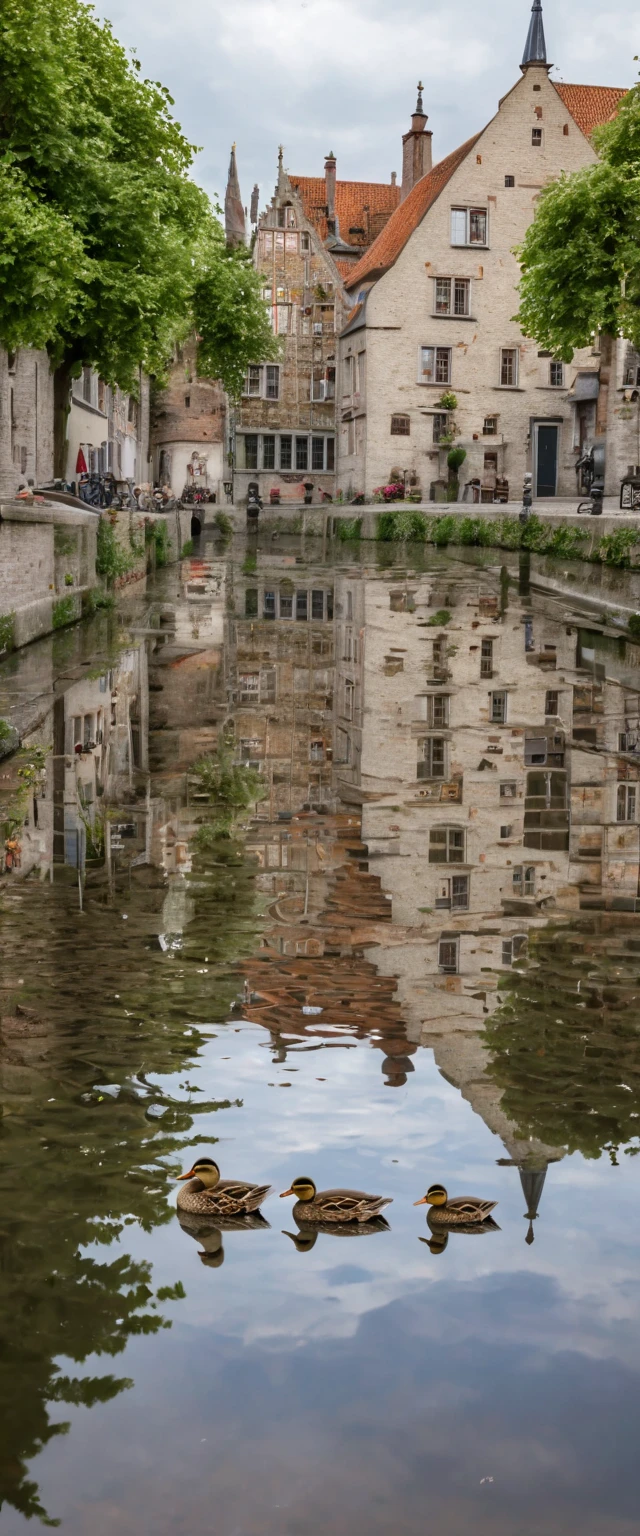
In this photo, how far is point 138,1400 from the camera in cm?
430

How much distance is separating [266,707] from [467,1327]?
1314cm

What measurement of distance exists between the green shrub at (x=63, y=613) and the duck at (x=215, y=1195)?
1696 cm

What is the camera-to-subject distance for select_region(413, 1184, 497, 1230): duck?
205 inches

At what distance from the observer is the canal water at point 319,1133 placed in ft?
13.3

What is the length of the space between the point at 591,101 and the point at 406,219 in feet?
29.2

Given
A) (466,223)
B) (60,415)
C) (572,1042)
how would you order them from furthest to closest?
(466,223), (60,415), (572,1042)

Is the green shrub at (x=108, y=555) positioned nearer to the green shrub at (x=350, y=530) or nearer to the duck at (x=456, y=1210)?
the green shrub at (x=350, y=530)

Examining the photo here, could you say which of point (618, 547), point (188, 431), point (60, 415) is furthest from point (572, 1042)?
point (188, 431)

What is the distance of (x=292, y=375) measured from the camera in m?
66.4

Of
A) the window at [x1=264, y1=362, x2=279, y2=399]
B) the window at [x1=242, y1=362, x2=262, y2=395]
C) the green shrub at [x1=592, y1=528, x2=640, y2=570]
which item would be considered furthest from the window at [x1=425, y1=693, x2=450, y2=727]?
the window at [x1=242, y1=362, x2=262, y2=395]

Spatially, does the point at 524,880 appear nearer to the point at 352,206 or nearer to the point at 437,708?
the point at 437,708

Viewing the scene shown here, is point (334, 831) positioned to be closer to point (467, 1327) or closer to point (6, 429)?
point (467, 1327)

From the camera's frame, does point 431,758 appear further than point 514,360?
No

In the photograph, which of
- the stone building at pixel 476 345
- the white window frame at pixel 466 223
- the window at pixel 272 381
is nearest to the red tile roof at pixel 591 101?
the stone building at pixel 476 345
